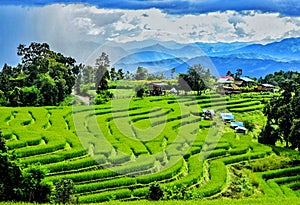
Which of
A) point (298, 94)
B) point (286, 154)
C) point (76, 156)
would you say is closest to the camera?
point (76, 156)

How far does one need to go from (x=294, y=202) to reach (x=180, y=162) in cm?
799

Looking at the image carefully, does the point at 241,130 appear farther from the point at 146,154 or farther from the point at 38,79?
the point at 38,79

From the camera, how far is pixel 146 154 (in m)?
21.3

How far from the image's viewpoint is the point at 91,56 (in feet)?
58.0

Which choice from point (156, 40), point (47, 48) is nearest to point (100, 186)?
point (156, 40)

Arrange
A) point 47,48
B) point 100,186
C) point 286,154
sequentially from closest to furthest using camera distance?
point 100,186 → point 286,154 → point 47,48

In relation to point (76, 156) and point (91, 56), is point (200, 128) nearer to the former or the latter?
point (76, 156)

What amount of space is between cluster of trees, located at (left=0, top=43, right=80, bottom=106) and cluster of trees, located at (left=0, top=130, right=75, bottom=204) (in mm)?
22579

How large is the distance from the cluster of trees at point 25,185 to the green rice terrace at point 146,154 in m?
2.00

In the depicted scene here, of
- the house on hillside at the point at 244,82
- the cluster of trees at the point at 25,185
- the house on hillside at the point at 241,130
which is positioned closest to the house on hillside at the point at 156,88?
the house on hillside at the point at 241,130

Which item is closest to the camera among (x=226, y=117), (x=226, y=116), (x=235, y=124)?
(x=235, y=124)

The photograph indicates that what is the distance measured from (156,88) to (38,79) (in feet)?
37.2

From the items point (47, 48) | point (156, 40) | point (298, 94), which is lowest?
point (298, 94)

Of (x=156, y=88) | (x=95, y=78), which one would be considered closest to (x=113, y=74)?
(x=95, y=78)
